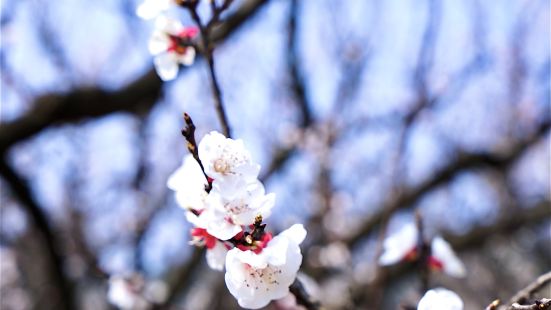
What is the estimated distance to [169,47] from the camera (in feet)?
3.04

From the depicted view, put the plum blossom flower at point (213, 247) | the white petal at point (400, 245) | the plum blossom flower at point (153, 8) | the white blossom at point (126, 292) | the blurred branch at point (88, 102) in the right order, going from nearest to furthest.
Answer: the plum blossom flower at point (213, 247) < the plum blossom flower at point (153, 8) < the white petal at point (400, 245) < the white blossom at point (126, 292) < the blurred branch at point (88, 102)

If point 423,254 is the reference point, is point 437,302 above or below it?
above

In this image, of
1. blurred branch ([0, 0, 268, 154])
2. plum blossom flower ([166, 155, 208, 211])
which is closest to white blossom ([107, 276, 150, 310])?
blurred branch ([0, 0, 268, 154])

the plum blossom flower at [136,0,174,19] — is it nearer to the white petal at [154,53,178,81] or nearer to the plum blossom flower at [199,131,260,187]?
the white petal at [154,53,178,81]

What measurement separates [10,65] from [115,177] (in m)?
1.70

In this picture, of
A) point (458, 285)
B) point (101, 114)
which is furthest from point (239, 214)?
point (458, 285)

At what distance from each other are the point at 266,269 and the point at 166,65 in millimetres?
478

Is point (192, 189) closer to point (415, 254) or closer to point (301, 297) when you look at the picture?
point (301, 297)

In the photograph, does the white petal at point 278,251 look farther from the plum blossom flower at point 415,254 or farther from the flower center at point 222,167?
the plum blossom flower at point 415,254

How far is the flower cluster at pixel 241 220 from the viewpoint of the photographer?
58 cm

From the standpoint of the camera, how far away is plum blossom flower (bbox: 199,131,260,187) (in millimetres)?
601

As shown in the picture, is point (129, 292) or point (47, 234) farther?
point (47, 234)

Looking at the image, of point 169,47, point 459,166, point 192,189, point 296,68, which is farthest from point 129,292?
point 459,166

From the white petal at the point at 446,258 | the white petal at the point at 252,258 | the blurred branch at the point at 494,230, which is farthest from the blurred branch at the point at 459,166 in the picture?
the white petal at the point at 252,258
